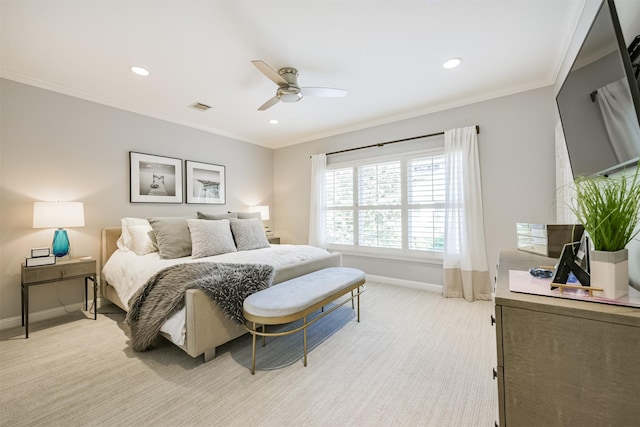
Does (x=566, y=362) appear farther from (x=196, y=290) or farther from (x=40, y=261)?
(x=40, y=261)

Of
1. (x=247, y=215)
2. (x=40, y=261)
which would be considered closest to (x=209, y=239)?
(x=247, y=215)

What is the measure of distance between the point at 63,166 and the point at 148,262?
1.61m

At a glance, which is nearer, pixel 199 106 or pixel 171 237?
pixel 171 237

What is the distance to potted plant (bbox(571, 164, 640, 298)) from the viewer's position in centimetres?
86

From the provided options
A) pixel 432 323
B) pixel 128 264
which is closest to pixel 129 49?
pixel 128 264

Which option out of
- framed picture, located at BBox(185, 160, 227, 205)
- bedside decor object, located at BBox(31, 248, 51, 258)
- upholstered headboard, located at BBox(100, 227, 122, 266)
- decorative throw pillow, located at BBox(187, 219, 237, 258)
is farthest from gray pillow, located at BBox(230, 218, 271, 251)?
bedside decor object, located at BBox(31, 248, 51, 258)

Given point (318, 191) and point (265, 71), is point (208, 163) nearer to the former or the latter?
point (318, 191)

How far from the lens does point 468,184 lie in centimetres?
330

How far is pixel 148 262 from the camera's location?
8.52ft

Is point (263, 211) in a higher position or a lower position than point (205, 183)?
lower

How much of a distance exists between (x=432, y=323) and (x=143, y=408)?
8.10ft

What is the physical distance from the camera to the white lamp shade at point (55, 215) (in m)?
2.55

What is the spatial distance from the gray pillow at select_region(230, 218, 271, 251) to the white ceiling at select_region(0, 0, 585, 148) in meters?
1.59

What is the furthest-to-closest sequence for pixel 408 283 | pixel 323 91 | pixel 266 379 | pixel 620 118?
1. pixel 408 283
2. pixel 323 91
3. pixel 266 379
4. pixel 620 118
